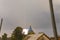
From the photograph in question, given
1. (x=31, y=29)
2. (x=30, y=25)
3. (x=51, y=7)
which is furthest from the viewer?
(x=31, y=29)

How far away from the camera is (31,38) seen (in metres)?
1.24

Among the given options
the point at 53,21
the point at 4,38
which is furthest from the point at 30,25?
the point at 53,21

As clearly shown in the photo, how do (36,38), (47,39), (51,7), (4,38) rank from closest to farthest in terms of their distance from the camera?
1. (51,7)
2. (4,38)
3. (36,38)
4. (47,39)

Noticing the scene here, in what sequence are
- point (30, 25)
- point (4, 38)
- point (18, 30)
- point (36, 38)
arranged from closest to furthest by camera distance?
point (18, 30), point (4, 38), point (36, 38), point (30, 25)

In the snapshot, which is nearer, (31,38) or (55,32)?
(55,32)

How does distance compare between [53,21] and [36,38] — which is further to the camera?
[36,38]

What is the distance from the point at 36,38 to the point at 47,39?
0.54 ft

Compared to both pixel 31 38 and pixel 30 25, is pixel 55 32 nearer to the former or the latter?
pixel 31 38

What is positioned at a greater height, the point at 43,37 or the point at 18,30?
the point at 18,30

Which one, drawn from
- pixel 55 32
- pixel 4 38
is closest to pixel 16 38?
pixel 4 38

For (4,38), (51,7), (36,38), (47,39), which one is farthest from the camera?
(47,39)

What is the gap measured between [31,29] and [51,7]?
186 cm

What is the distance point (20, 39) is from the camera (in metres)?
0.68

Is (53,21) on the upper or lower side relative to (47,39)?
upper
